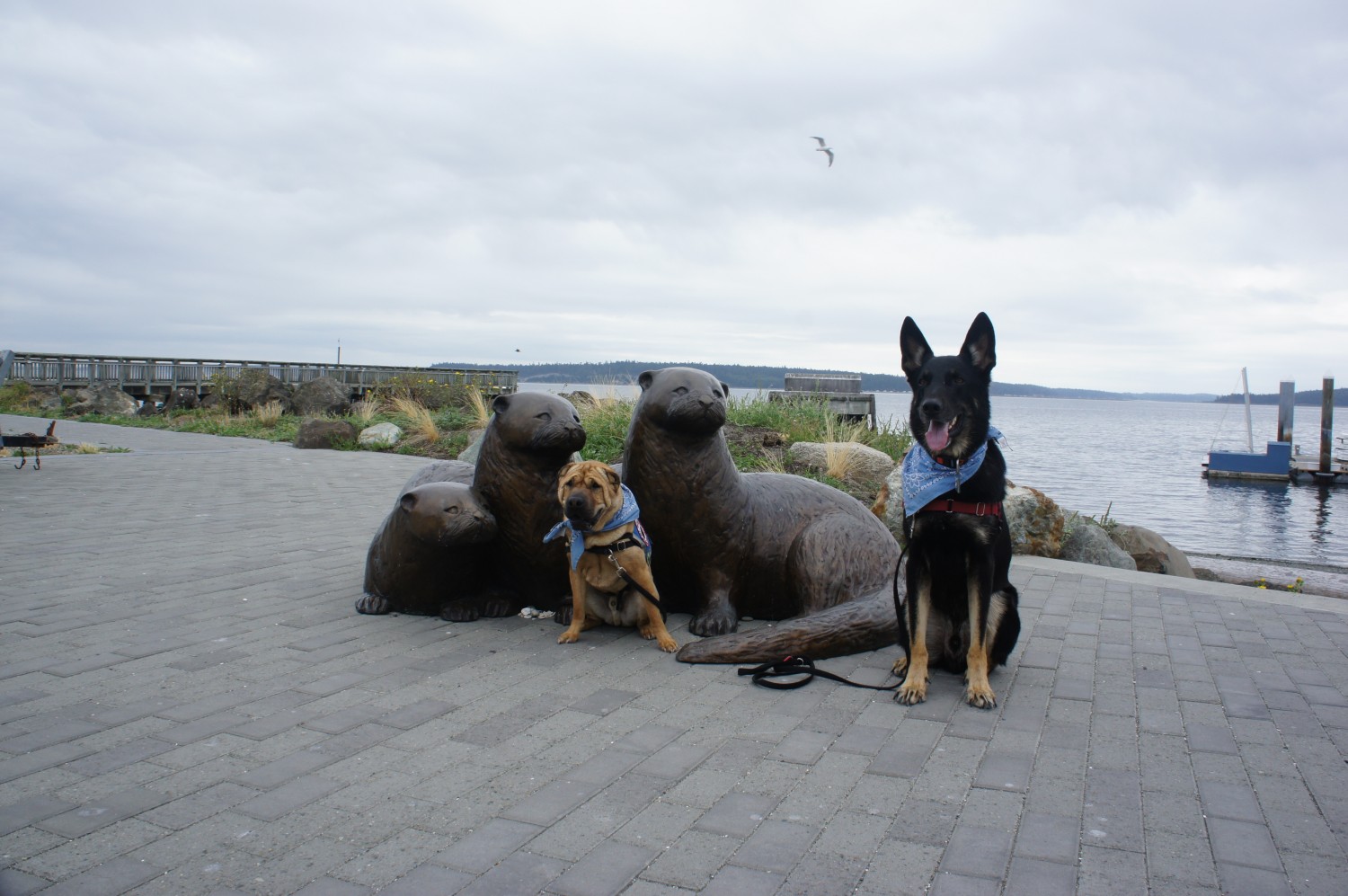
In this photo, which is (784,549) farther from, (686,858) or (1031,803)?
(686,858)

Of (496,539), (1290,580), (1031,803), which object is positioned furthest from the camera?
(1290,580)

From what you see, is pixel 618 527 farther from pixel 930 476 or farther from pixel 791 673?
pixel 930 476

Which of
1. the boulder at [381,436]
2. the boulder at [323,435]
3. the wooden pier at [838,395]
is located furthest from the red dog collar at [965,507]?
the boulder at [323,435]

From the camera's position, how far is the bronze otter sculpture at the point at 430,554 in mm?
5301

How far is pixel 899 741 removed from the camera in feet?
12.1

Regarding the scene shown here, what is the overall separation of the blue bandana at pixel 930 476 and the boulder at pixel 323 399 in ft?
79.8

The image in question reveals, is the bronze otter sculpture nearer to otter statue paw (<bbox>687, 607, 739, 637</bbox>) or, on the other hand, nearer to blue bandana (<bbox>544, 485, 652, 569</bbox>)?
blue bandana (<bbox>544, 485, 652, 569</bbox>)

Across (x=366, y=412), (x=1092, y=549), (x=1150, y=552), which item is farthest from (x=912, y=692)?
(x=366, y=412)

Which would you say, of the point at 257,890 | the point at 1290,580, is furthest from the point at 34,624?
the point at 1290,580

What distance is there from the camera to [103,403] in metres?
30.1

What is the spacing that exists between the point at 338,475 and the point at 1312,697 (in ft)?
42.8

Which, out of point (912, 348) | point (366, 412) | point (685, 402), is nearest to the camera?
point (912, 348)

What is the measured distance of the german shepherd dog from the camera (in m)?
4.09

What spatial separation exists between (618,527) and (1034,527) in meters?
5.75
